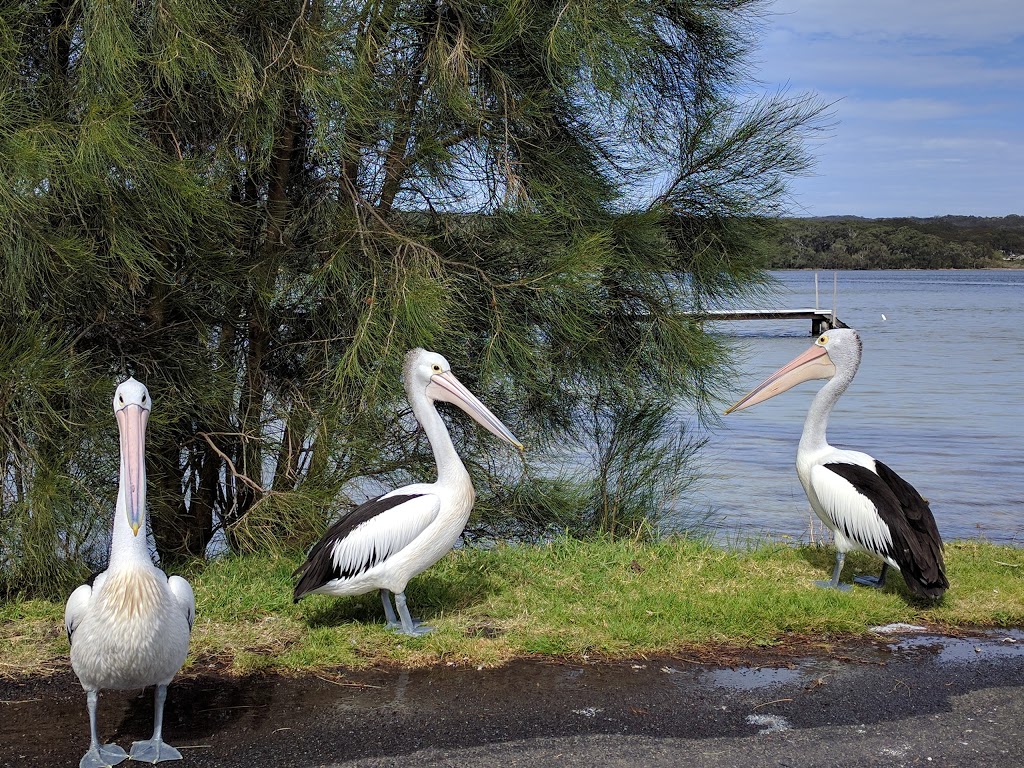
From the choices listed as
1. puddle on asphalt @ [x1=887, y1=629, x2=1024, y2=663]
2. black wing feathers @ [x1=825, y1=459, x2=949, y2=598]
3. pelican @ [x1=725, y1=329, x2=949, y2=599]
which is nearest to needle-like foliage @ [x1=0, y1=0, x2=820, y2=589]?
pelican @ [x1=725, y1=329, x2=949, y2=599]

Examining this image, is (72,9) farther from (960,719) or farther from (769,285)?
(960,719)

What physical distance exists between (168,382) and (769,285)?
12.9ft

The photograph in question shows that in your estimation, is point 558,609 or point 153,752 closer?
point 153,752

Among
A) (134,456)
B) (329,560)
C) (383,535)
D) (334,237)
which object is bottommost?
(329,560)

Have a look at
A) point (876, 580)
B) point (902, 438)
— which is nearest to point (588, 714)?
point (876, 580)

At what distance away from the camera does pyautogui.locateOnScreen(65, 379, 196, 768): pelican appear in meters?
3.28

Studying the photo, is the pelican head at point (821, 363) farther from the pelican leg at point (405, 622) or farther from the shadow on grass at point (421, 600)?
the pelican leg at point (405, 622)

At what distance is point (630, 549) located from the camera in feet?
19.0

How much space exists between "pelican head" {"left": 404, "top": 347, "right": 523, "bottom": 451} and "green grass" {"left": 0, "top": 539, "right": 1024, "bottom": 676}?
90 cm

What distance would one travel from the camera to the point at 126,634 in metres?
3.29

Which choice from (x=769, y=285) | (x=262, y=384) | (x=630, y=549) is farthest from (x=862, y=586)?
(x=262, y=384)

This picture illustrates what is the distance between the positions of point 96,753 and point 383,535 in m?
1.52

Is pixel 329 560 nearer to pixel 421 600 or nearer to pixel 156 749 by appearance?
pixel 421 600

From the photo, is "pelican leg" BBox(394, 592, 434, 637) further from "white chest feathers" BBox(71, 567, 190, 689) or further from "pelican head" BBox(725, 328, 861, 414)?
"pelican head" BBox(725, 328, 861, 414)
